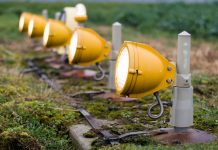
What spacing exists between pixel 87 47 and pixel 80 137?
1.83 metres

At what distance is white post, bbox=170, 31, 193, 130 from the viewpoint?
4.31 meters

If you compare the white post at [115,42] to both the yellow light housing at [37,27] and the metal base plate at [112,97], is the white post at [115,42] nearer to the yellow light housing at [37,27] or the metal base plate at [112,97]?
the metal base plate at [112,97]

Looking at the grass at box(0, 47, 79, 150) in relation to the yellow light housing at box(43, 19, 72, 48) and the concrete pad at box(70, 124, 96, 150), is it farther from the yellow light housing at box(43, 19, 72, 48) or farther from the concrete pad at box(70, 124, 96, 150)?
the yellow light housing at box(43, 19, 72, 48)

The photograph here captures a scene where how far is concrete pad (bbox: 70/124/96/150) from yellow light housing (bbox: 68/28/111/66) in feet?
4.64

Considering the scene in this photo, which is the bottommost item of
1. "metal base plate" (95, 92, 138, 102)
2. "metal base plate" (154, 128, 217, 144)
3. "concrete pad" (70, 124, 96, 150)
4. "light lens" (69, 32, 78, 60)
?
"concrete pad" (70, 124, 96, 150)

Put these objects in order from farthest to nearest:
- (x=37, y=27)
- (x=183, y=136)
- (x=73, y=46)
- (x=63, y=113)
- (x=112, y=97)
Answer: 1. (x=37, y=27)
2. (x=73, y=46)
3. (x=112, y=97)
4. (x=63, y=113)
5. (x=183, y=136)

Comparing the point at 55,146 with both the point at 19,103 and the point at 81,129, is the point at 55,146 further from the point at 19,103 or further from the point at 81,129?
the point at 19,103

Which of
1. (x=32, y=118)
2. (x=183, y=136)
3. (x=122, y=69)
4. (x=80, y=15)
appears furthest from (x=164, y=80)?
(x=80, y=15)

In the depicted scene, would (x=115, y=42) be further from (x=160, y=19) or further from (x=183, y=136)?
(x=160, y=19)

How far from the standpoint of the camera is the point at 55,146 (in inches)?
180

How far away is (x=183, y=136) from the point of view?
4.29 meters

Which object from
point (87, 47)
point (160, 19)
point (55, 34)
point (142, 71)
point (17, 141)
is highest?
point (160, 19)

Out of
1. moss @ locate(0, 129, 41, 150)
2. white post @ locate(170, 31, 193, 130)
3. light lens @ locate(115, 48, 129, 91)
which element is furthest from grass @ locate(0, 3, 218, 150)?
light lens @ locate(115, 48, 129, 91)

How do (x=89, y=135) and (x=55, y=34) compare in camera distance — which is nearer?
(x=89, y=135)
